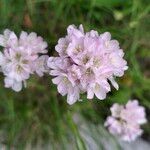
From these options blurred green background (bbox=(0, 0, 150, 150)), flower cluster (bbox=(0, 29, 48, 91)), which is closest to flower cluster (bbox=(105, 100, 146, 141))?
blurred green background (bbox=(0, 0, 150, 150))

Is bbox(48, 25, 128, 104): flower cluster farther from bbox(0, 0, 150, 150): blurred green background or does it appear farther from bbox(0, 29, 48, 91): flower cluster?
bbox(0, 0, 150, 150): blurred green background

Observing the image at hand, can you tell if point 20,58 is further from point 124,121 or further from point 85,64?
point 124,121

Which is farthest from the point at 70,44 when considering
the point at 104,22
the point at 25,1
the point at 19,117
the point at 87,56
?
the point at 104,22

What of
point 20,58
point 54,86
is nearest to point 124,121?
point 54,86

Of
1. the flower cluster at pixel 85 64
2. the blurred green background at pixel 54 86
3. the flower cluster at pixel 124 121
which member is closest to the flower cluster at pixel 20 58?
the flower cluster at pixel 85 64

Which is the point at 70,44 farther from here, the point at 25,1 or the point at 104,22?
the point at 104,22

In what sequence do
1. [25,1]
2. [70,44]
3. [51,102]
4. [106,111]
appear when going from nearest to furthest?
[70,44]
[25,1]
[51,102]
[106,111]

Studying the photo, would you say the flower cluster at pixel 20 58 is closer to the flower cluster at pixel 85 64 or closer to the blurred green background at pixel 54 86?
the flower cluster at pixel 85 64
